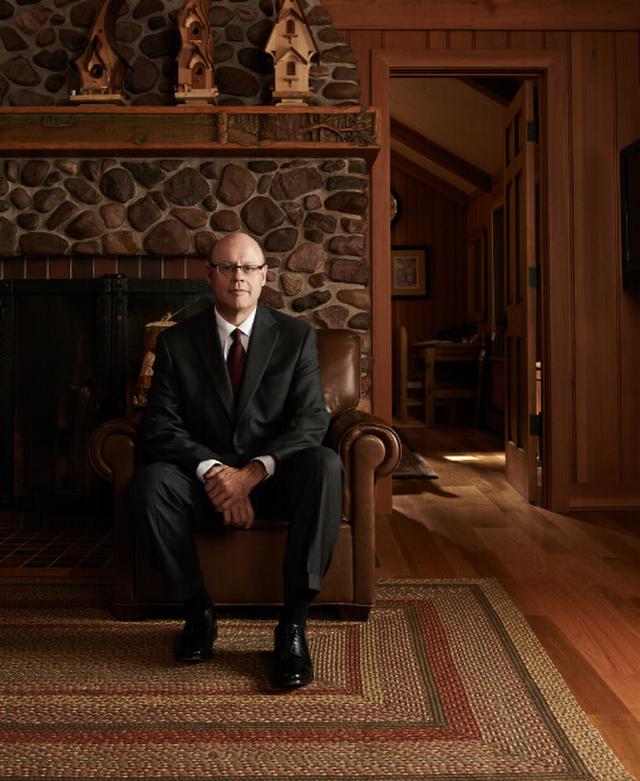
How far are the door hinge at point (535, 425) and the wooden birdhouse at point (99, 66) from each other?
266 cm

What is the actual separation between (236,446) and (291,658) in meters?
0.67

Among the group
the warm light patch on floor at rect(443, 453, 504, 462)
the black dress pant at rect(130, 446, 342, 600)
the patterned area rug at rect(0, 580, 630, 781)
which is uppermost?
the black dress pant at rect(130, 446, 342, 600)

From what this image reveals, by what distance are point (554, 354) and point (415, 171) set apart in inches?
226

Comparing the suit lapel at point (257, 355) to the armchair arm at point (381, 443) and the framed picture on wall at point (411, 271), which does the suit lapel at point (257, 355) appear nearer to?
the armchair arm at point (381, 443)

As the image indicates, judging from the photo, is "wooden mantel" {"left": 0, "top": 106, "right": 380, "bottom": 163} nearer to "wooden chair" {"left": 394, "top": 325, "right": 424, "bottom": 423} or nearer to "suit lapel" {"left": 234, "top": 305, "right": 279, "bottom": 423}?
"suit lapel" {"left": 234, "top": 305, "right": 279, "bottom": 423}

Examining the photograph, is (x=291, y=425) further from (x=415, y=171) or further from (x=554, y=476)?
(x=415, y=171)

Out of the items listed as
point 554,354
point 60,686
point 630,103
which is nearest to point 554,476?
point 554,354

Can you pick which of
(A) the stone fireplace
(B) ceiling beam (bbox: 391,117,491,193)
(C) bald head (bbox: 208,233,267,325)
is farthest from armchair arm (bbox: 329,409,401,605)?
(B) ceiling beam (bbox: 391,117,491,193)

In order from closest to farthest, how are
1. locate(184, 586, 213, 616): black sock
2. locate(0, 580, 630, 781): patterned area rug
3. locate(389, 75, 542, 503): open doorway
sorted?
locate(0, 580, 630, 781): patterned area rug
locate(184, 586, 213, 616): black sock
locate(389, 75, 542, 503): open doorway

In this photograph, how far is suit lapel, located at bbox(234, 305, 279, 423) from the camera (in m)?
2.46

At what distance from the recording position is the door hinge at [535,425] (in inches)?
175

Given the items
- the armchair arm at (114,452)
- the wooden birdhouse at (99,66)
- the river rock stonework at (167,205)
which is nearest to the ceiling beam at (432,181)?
the river rock stonework at (167,205)

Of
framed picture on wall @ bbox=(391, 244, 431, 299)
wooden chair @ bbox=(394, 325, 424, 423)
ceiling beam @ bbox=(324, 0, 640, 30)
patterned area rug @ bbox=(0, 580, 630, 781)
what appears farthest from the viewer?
framed picture on wall @ bbox=(391, 244, 431, 299)

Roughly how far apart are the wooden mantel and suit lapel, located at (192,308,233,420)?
1669mm
